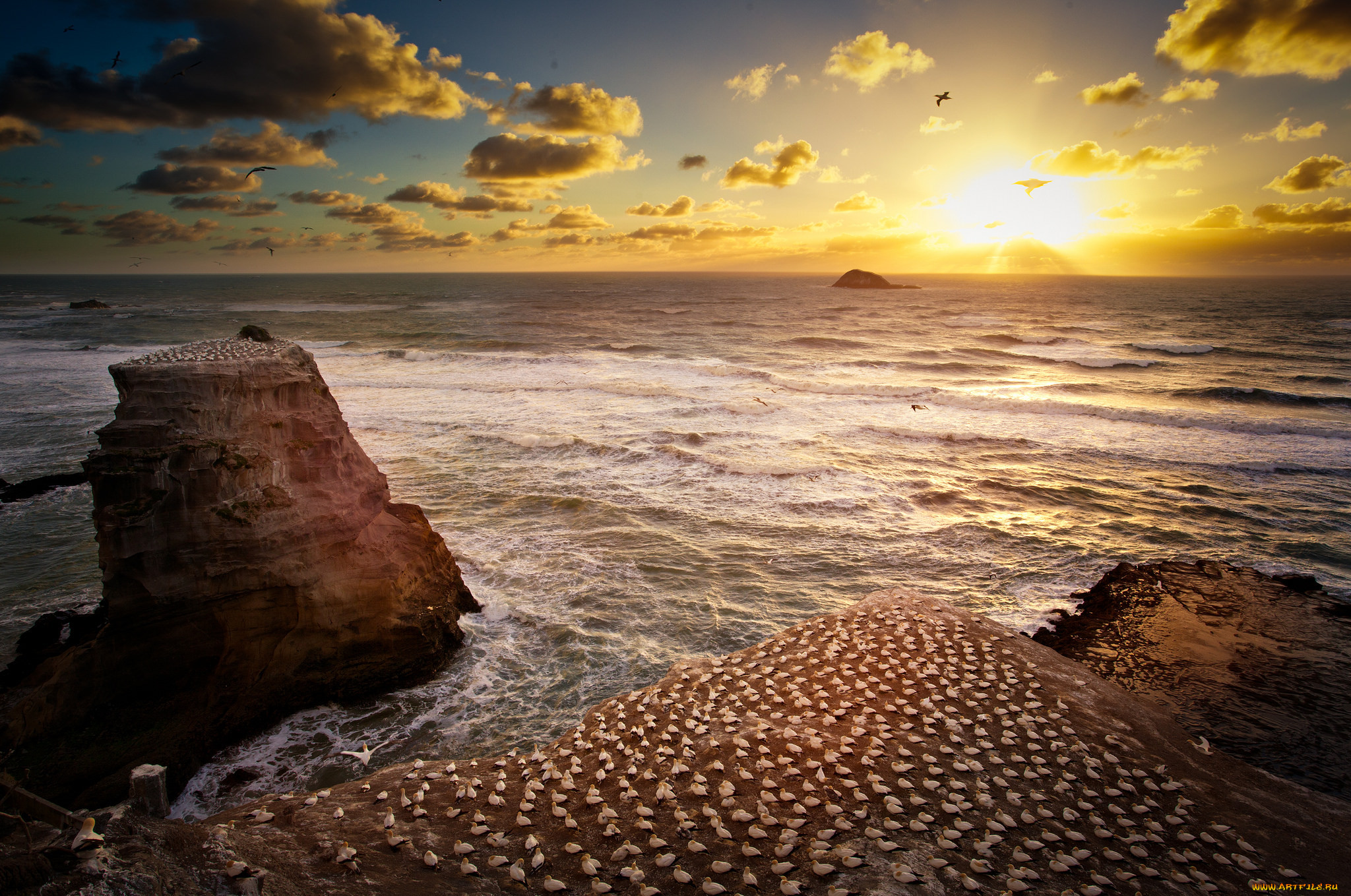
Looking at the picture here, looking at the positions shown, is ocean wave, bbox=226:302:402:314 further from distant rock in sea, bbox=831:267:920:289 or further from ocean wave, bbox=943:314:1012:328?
distant rock in sea, bbox=831:267:920:289

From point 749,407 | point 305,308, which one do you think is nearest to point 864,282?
point 305,308

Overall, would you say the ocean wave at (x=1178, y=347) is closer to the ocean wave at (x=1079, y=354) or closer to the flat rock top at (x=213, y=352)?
the ocean wave at (x=1079, y=354)

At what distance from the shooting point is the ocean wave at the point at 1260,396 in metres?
29.7

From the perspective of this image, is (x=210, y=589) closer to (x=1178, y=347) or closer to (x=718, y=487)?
(x=718, y=487)

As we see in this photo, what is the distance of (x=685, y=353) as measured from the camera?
148ft

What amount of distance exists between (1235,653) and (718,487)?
1213cm

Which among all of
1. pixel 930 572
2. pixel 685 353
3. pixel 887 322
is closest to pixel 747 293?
pixel 887 322

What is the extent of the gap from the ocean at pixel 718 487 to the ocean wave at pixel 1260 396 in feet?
0.70

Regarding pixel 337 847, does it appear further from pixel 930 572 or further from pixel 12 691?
pixel 930 572

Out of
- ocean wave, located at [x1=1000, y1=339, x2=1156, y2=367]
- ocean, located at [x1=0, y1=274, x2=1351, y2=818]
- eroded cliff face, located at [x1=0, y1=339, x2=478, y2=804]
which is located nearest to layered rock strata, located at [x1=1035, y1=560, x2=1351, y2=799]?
ocean, located at [x1=0, y1=274, x2=1351, y2=818]

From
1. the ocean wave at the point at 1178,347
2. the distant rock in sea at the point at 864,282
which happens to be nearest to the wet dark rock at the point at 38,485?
the ocean wave at the point at 1178,347

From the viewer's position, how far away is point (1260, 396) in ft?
102

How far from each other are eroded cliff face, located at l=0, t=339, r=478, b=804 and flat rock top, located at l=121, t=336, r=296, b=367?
0.16 ft

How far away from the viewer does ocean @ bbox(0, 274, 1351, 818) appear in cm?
1048
